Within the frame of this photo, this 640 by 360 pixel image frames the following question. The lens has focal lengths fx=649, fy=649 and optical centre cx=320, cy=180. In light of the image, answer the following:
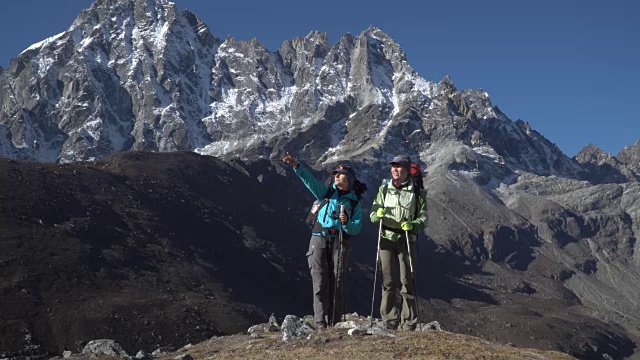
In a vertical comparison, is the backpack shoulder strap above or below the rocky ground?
above

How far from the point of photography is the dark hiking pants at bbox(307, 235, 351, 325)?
17469 mm

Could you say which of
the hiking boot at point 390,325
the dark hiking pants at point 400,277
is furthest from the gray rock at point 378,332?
the dark hiking pants at point 400,277

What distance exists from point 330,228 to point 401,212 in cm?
195

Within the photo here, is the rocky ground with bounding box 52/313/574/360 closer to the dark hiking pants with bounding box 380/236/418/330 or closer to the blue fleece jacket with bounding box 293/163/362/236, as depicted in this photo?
the dark hiking pants with bounding box 380/236/418/330

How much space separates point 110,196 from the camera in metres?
150

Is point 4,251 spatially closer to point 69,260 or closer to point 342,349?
point 69,260

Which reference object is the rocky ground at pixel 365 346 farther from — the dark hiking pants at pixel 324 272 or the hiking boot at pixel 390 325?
the dark hiking pants at pixel 324 272

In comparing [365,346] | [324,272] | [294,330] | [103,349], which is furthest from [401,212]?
[103,349]

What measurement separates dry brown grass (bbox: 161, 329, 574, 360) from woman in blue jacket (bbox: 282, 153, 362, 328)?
1.30 metres

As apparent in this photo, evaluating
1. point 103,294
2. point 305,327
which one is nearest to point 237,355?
point 305,327

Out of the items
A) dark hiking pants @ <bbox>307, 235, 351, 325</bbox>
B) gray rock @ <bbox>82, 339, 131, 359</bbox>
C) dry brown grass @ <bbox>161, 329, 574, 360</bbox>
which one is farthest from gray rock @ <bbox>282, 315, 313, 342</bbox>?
gray rock @ <bbox>82, 339, 131, 359</bbox>

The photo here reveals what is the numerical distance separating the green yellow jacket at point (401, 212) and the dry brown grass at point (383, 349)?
106 inches

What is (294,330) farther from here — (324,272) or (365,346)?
(365,346)

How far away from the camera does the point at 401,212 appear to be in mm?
17406
